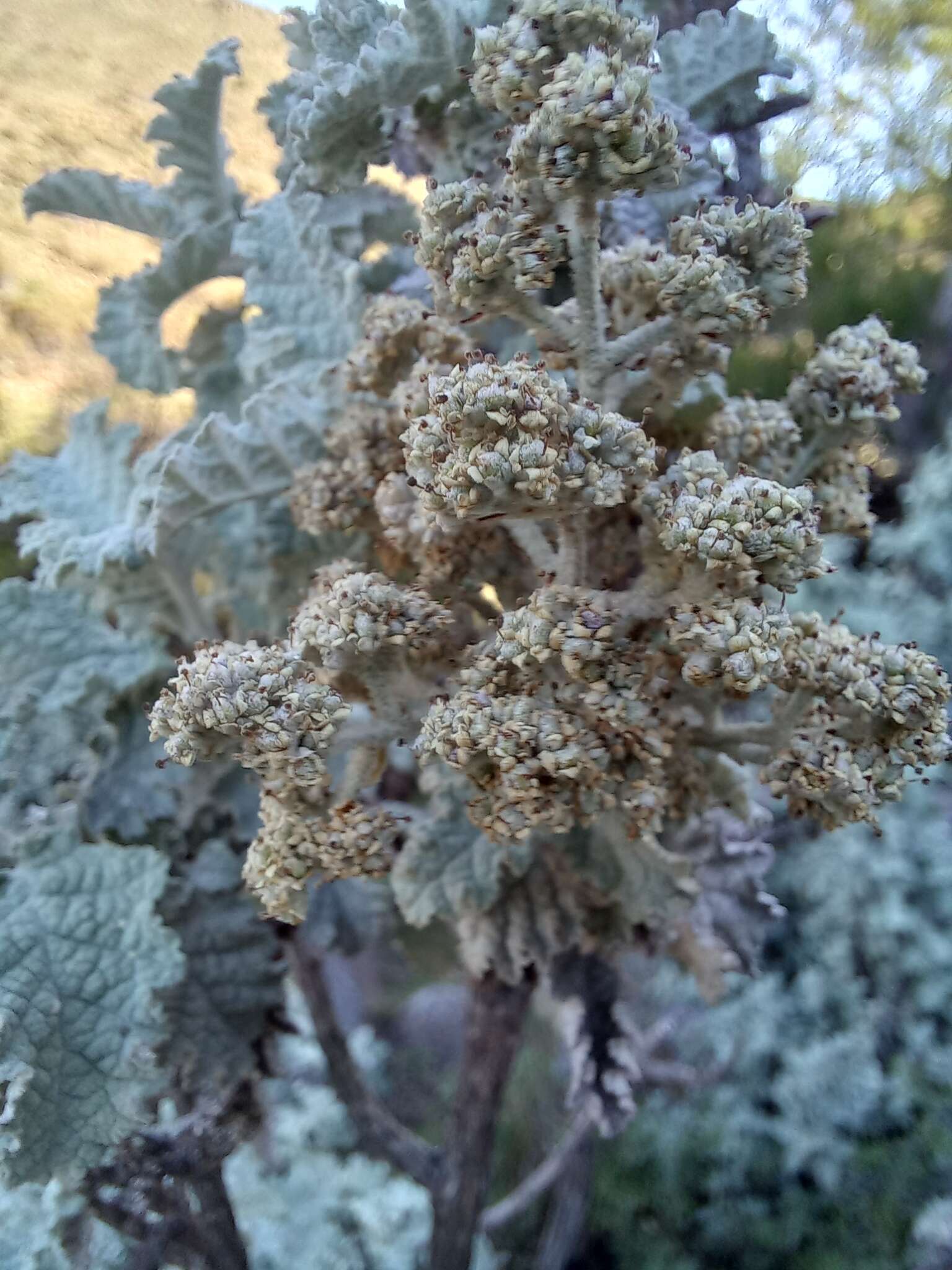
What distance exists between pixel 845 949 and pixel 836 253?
3.13 feet

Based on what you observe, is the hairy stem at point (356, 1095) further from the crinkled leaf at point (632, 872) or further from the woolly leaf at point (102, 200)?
the woolly leaf at point (102, 200)

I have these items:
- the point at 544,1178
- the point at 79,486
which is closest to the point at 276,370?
the point at 79,486

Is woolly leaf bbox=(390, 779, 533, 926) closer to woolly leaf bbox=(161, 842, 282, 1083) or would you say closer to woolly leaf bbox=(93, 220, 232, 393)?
woolly leaf bbox=(161, 842, 282, 1083)

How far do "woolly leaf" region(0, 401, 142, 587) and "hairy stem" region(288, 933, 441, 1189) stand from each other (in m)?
0.36

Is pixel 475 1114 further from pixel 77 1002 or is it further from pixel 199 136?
pixel 199 136

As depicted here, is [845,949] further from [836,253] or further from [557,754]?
[557,754]

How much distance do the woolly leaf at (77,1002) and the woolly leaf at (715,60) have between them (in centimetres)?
53

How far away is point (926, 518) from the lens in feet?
5.27

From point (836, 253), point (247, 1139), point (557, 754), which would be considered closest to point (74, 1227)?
point (247, 1139)

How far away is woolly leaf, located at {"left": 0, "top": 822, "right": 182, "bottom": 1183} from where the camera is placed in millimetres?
477

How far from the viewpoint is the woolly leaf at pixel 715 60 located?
580mm

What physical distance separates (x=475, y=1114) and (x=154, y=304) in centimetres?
64

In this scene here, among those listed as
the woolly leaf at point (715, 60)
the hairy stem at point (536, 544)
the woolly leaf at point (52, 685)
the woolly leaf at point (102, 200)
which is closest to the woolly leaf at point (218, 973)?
the woolly leaf at point (52, 685)

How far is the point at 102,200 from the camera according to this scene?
668 mm
